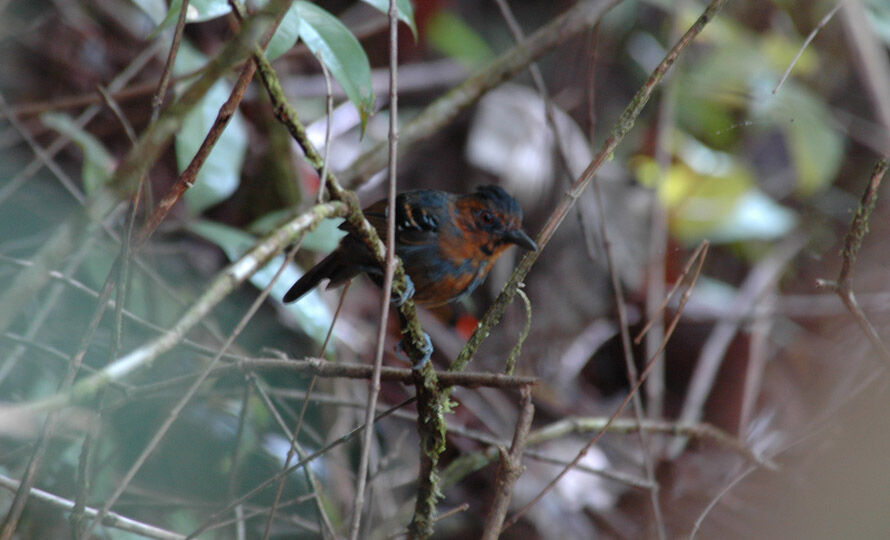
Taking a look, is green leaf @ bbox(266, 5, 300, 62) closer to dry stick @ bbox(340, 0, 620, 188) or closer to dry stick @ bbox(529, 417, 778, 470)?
dry stick @ bbox(340, 0, 620, 188)

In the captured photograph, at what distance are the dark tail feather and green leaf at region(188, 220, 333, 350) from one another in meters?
0.03

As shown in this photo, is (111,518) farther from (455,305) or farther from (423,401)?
(455,305)

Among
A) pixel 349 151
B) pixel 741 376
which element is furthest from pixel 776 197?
pixel 349 151

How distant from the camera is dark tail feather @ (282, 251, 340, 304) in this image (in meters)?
2.94

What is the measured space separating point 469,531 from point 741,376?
2026 millimetres

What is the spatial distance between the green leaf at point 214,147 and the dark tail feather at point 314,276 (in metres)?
0.54

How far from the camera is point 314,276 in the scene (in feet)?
9.90

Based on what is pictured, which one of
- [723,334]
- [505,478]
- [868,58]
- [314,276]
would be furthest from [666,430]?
[723,334]

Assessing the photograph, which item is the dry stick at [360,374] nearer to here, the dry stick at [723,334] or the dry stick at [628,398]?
the dry stick at [628,398]

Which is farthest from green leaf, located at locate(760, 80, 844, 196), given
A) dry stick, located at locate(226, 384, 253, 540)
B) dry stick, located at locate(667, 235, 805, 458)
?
dry stick, located at locate(226, 384, 253, 540)

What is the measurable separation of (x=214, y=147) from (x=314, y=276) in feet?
2.03

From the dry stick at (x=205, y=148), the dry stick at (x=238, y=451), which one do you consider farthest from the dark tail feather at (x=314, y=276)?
the dry stick at (x=205, y=148)

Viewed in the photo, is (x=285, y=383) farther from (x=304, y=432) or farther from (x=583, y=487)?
(x=583, y=487)

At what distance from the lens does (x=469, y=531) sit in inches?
161
